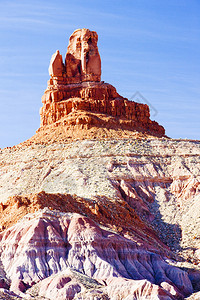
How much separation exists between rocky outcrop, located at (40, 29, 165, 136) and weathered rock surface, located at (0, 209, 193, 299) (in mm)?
47061

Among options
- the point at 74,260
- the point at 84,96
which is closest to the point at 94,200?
the point at 74,260

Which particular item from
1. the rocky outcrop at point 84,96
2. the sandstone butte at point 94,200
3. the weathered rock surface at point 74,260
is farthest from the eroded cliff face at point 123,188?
the rocky outcrop at point 84,96

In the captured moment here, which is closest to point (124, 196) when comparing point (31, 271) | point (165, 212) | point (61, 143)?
point (165, 212)

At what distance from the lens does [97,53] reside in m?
150

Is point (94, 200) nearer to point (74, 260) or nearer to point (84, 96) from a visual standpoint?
point (74, 260)

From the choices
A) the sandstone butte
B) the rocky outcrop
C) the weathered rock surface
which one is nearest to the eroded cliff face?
the sandstone butte

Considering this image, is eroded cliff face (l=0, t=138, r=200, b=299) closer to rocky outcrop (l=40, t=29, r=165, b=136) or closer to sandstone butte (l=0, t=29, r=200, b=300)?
sandstone butte (l=0, t=29, r=200, b=300)

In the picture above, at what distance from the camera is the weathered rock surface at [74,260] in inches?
3265

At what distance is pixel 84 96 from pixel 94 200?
41.2 m

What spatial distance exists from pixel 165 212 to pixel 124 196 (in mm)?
6131

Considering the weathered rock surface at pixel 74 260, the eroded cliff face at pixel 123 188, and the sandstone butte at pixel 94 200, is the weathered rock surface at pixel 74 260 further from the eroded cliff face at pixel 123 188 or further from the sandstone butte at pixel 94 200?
the eroded cliff face at pixel 123 188

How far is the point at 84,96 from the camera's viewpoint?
145m

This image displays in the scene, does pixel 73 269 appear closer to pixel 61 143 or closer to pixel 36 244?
pixel 36 244

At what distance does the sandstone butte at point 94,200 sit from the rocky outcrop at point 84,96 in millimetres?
173
